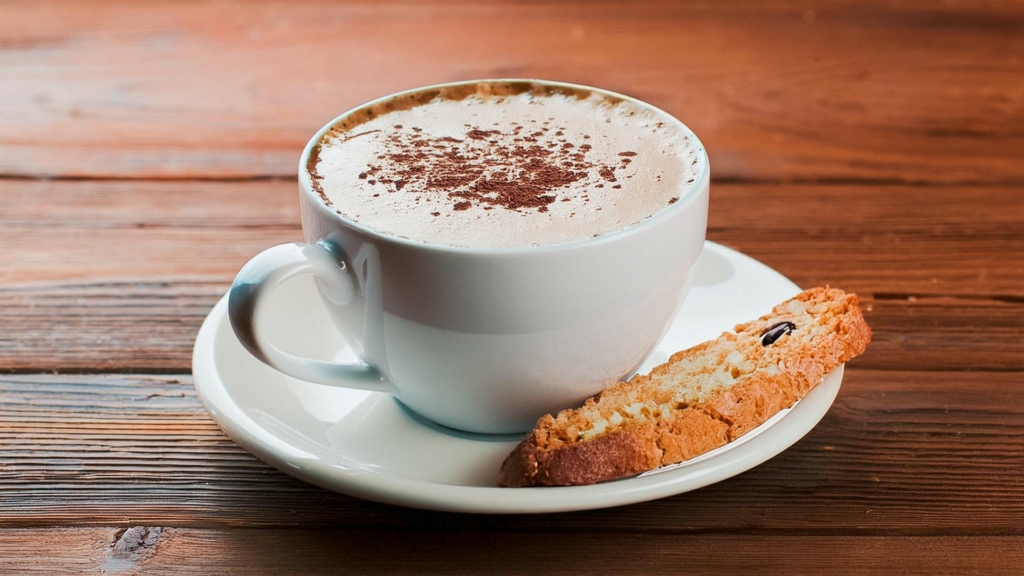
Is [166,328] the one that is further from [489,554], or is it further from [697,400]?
[697,400]

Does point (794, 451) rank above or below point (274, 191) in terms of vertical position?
above

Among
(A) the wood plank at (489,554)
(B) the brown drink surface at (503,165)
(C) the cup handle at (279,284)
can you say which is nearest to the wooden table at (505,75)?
(A) the wood plank at (489,554)

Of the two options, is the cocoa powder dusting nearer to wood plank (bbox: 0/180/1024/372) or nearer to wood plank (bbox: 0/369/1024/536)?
wood plank (bbox: 0/369/1024/536)

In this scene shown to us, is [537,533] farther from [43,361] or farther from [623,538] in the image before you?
[43,361]

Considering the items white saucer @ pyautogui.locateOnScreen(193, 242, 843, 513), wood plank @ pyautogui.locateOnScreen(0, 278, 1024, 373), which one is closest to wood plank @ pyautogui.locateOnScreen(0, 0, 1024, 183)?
wood plank @ pyautogui.locateOnScreen(0, 278, 1024, 373)

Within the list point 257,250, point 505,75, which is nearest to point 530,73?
point 505,75

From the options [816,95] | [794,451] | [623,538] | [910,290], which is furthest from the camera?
[816,95]

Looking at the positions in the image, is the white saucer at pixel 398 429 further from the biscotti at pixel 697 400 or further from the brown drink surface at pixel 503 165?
the brown drink surface at pixel 503 165

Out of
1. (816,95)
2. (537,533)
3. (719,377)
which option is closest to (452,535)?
(537,533)
